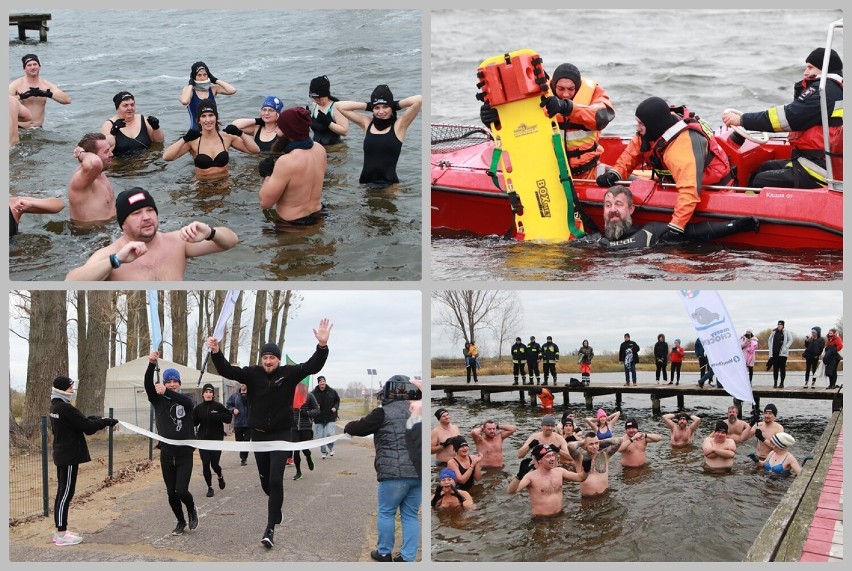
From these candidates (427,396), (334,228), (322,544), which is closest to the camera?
(427,396)

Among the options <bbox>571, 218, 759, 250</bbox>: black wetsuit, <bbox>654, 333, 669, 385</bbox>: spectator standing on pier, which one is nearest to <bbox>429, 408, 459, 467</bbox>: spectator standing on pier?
<bbox>571, 218, 759, 250</bbox>: black wetsuit

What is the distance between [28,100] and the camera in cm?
1180

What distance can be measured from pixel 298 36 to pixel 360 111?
1027 cm

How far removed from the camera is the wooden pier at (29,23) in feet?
74.8

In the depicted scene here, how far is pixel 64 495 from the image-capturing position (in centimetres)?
610

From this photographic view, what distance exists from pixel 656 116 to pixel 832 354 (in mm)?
8075

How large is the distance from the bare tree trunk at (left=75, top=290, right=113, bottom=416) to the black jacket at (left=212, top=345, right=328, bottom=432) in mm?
7653

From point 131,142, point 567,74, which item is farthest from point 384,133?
point 131,142

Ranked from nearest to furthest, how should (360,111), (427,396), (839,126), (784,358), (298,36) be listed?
(427,396) → (839,126) → (360,111) → (784,358) → (298,36)

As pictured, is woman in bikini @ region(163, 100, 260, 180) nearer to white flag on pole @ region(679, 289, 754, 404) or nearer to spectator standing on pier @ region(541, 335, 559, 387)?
white flag on pole @ region(679, 289, 754, 404)

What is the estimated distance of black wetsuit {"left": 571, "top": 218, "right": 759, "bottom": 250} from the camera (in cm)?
780

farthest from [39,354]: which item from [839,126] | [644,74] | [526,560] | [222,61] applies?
[644,74]

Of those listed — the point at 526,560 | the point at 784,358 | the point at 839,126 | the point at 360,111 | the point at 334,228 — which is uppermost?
the point at 360,111

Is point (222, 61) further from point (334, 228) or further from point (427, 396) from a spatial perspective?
point (427, 396)
